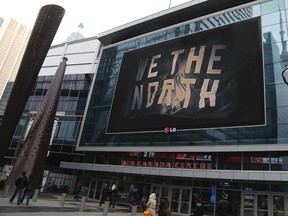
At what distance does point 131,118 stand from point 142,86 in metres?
3.57

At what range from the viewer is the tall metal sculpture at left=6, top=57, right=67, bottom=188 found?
60.7ft

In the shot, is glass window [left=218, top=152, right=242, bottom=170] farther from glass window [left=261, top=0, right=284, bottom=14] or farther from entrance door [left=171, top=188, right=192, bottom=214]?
glass window [left=261, top=0, right=284, bottom=14]

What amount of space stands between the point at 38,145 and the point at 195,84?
14212mm

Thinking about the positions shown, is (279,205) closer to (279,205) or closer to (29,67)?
(279,205)

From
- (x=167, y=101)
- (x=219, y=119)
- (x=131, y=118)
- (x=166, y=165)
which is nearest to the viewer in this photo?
(x=219, y=119)

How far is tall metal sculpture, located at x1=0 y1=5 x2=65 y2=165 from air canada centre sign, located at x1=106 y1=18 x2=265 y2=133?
10.4 m

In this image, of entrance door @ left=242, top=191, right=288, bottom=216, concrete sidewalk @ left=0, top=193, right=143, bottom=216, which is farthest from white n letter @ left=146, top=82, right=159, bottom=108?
concrete sidewalk @ left=0, top=193, right=143, bottom=216

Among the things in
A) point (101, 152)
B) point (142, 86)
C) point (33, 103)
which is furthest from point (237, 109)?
point (33, 103)

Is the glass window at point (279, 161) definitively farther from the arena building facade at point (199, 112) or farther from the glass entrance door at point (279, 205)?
the glass entrance door at point (279, 205)

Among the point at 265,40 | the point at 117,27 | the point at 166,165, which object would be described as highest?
the point at 117,27

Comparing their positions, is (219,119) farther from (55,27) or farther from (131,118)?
(55,27)

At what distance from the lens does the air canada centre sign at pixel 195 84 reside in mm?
23188

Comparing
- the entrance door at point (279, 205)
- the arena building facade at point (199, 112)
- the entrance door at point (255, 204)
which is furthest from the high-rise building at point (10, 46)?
the entrance door at point (279, 205)

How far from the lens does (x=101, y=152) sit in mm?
31969
